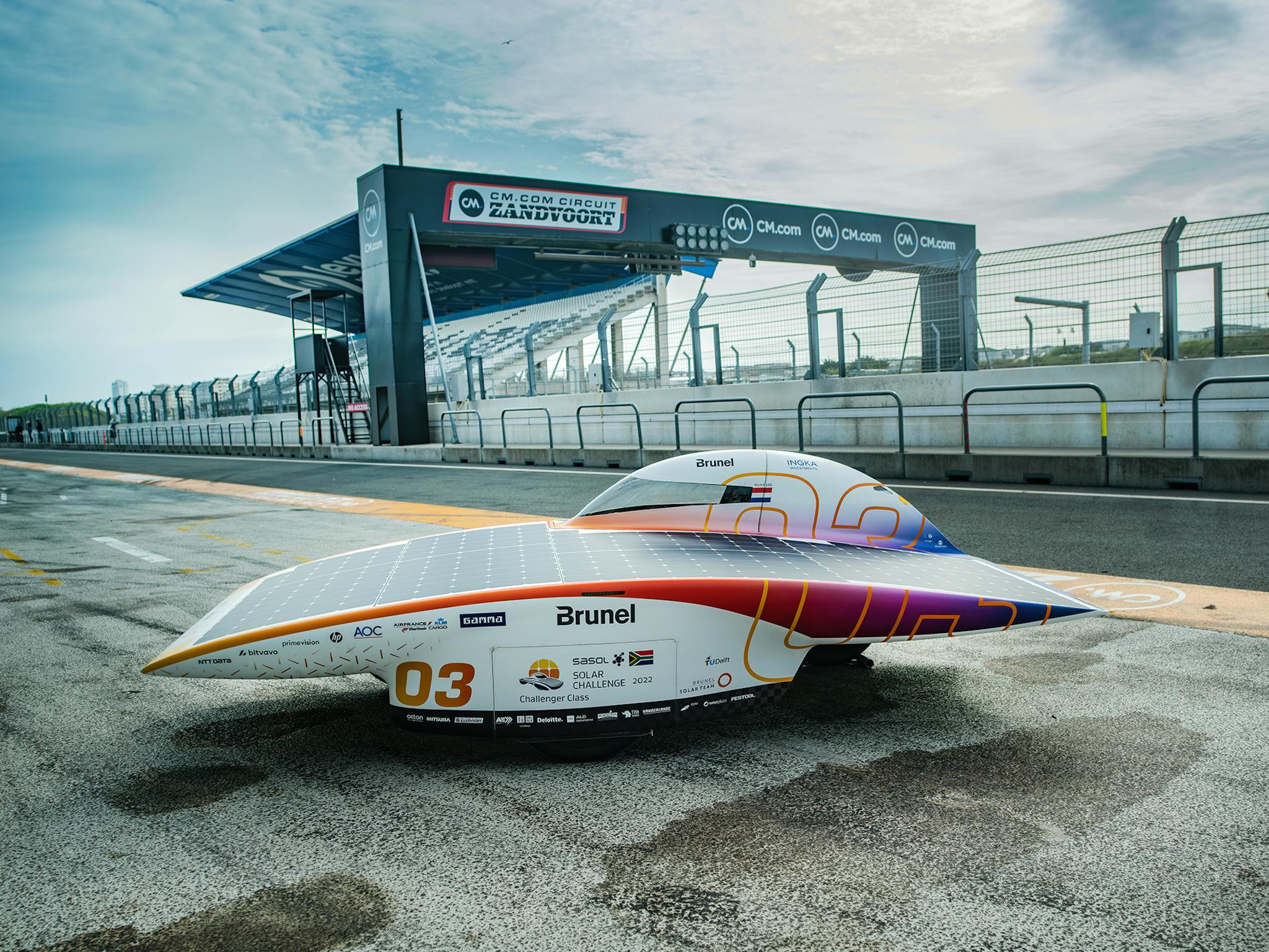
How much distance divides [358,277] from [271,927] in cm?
3409

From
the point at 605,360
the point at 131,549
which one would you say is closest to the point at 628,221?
the point at 605,360

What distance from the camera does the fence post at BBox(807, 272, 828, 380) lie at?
1484 centimetres

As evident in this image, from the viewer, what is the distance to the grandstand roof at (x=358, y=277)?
27.8 m

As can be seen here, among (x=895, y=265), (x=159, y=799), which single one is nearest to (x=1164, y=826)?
(x=159, y=799)

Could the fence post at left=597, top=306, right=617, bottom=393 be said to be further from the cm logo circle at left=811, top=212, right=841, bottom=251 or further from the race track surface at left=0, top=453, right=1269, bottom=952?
the race track surface at left=0, top=453, right=1269, bottom=952

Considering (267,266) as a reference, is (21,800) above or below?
below

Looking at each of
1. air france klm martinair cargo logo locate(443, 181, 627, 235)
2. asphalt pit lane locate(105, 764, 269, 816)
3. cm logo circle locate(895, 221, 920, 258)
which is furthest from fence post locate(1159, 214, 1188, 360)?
cm logo circle locate(895, 221, 920, 258)

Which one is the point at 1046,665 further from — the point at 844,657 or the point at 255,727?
the point at 255,727

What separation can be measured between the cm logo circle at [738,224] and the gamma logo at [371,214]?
35.0ft

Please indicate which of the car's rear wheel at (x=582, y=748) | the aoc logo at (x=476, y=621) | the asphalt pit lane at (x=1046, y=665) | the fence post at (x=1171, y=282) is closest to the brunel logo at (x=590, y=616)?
the aoc logo at (x=476, y=621)

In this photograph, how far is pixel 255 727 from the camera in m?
3.54

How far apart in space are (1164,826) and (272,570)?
6.01m

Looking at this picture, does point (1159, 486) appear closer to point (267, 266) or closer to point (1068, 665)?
point (1068, 665)

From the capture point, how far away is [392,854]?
251cm
